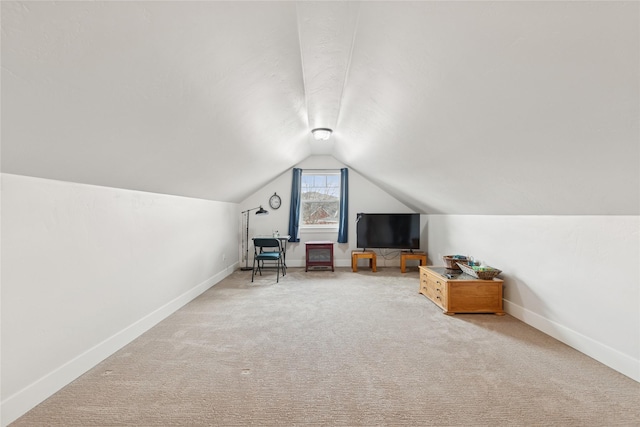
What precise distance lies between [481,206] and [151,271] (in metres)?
3.75

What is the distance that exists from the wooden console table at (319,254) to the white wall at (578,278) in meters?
2.98

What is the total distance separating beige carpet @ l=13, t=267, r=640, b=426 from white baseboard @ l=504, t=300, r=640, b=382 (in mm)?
69

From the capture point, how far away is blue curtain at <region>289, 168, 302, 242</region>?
5.88 metres

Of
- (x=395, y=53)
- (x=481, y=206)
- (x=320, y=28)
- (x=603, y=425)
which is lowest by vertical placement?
(x=603, y=425)

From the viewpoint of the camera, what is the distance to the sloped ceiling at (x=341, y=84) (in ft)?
3.33

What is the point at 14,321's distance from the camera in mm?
1512

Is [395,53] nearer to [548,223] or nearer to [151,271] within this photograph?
[548,223]

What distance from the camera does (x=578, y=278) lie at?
7.66ft

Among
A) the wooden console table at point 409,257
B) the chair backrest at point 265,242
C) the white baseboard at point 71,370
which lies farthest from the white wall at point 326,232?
the white baseboard at point 71,370

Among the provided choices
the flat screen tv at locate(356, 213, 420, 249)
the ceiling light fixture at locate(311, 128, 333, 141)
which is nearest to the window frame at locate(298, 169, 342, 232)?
the flat screen tv at locate(356, 213, 420, 249)

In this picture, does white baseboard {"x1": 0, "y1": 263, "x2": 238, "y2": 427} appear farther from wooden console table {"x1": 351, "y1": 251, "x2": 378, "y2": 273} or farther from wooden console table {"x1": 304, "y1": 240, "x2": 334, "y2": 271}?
wooden console table {"x1": 351, "y1": 251, "x2": 378, "y2": 273}

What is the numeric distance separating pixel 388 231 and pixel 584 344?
3.53 metres

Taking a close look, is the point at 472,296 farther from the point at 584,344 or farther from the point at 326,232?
the point at 326,232

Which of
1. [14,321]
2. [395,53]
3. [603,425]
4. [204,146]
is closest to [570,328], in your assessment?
[603,425]
